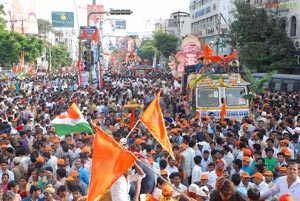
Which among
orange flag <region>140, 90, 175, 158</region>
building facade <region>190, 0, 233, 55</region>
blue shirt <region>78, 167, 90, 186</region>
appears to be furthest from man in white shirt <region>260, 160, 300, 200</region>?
building facade <region>190, 0, 233, 55</region>

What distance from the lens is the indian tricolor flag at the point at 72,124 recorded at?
32.0ft

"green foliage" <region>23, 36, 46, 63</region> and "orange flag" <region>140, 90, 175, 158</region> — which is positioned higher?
"green foliage" <region>23, 36, 46, 63</region>

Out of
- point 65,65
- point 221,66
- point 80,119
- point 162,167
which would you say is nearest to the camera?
point 162,167

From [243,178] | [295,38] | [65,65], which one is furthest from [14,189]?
[65,65]

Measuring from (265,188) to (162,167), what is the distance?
194cm

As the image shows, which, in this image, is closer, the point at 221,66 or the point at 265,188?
the point at 265,188

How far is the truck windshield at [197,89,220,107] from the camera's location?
14.4 m

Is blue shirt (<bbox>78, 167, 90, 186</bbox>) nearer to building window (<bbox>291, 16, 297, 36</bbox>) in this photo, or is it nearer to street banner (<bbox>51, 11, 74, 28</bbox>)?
building window (<bbox>291, 16, 297, 36</bbox>)

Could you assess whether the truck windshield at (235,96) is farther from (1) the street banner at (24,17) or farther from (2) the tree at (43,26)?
(2) the tree at (43,26)

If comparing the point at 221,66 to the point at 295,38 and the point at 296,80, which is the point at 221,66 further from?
the point at 295,38

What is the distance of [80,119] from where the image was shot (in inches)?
389

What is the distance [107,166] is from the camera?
501cm

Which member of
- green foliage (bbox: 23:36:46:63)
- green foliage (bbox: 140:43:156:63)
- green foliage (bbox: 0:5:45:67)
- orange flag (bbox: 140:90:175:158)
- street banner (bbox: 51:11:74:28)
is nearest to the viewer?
orange flag (bbox: 140:90:175:158)

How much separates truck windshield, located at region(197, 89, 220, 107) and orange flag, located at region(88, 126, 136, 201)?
9556 millimetres
